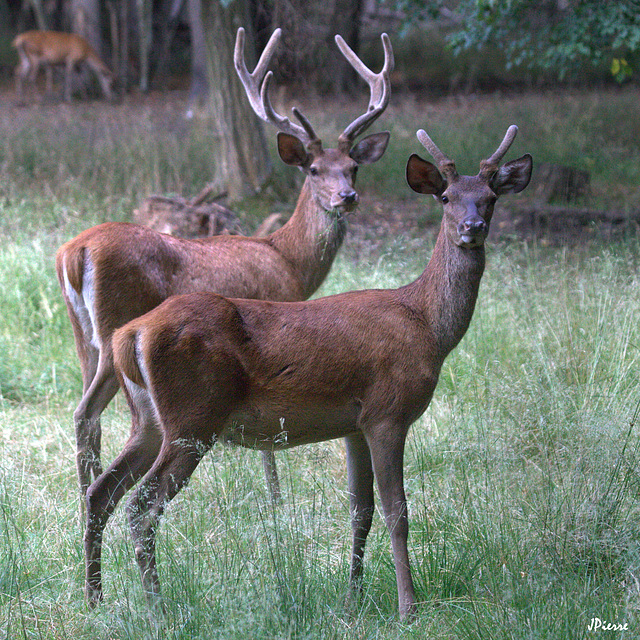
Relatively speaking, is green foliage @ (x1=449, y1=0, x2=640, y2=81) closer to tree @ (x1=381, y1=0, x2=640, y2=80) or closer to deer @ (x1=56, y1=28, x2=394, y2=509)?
tree @ (x1=381, y1=0, x2=640, y2=80)

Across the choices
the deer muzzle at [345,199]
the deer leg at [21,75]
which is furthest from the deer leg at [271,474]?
the deer leg at [21,75]

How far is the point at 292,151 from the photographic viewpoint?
5.35 metres

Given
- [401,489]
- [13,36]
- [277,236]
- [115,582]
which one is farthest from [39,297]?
[13,36]

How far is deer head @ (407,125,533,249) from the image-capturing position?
339cm

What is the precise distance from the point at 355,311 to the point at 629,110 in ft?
38.3

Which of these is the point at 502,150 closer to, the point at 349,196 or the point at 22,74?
the point at 349,196

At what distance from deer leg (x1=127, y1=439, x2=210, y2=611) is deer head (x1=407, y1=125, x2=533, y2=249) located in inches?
52.4

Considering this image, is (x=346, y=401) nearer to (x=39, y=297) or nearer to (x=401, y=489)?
(x=401, y=489)

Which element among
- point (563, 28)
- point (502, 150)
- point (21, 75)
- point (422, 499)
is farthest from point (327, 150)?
point (21, 75)

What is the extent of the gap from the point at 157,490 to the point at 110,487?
0.29 meters

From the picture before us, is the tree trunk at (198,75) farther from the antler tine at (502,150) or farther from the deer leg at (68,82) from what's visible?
the antler tine at (502,150)

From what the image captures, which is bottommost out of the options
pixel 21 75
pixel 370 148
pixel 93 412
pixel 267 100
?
pixel 93 412

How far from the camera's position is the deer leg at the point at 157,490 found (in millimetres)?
3143

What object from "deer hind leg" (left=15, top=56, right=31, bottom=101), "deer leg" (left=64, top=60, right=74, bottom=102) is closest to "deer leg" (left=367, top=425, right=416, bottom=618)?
"deer leg" (left=64, top=60, right=74, bottom=102)
